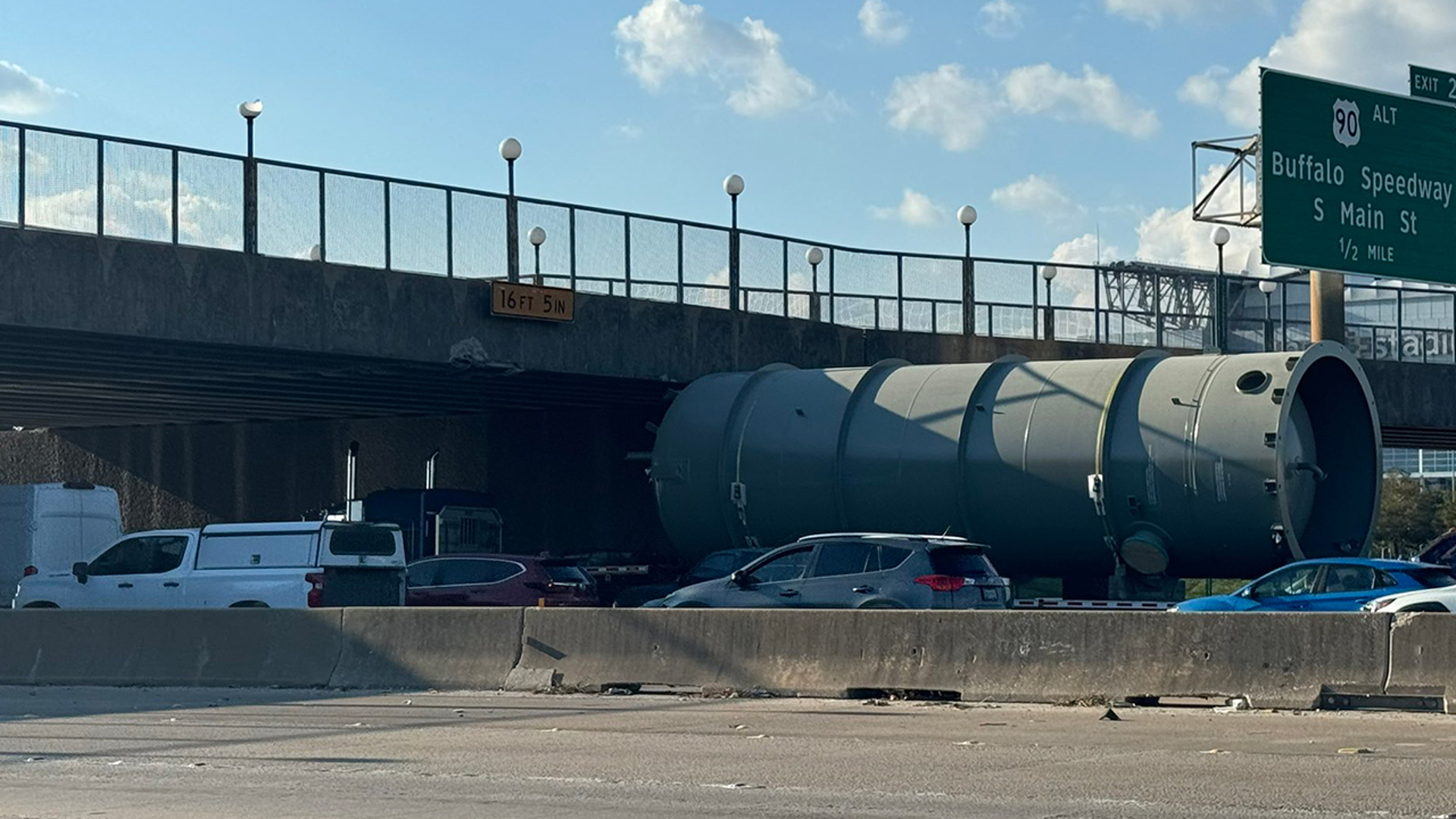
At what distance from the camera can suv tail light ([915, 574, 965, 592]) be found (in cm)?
2056

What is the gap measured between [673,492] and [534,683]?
1301cm

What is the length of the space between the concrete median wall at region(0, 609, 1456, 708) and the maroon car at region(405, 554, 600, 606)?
21.5 ft

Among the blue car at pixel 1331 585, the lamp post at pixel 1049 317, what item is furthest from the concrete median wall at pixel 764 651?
the lamp post at pixel 1049 317

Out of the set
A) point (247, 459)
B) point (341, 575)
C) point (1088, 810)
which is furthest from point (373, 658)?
point (247, 459)

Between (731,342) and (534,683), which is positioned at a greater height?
(731,342)

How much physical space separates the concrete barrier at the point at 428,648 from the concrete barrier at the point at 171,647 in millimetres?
248

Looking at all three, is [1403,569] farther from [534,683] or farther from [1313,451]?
[534,683]

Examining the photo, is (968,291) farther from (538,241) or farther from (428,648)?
(428,648)

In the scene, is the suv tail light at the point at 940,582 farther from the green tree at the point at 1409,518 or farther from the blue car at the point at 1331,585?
the green tree at the point at 1409,518

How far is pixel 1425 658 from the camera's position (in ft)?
46.8

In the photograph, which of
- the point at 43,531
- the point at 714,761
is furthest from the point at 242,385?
the point at 714,761

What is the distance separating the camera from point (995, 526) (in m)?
27.5

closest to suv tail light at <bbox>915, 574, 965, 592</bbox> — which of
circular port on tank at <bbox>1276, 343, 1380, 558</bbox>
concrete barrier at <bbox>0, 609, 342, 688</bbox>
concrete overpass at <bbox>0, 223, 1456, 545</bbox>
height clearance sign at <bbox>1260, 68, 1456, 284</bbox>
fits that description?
concrete barrier at <bbox>0, 609, 342, 688</bbox>

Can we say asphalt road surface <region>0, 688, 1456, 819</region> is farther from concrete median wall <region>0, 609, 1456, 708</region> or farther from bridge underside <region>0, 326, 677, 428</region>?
bridge underside <region>0, 326, 677, 428</region>
